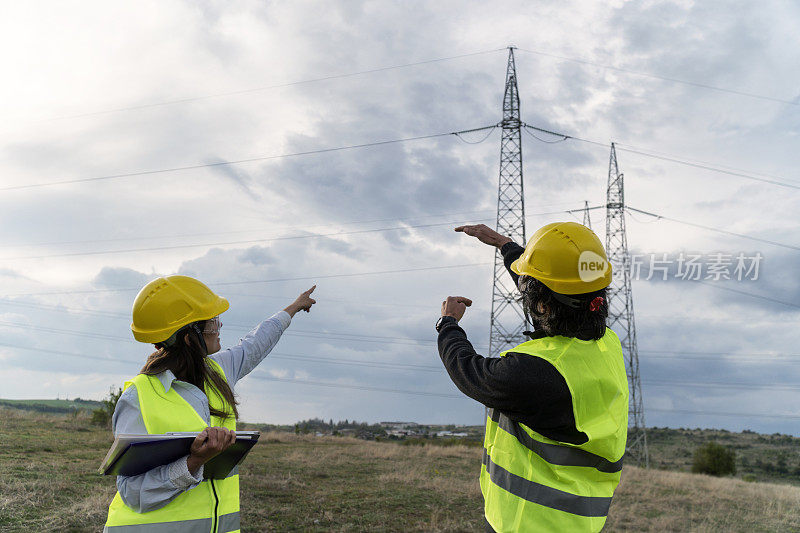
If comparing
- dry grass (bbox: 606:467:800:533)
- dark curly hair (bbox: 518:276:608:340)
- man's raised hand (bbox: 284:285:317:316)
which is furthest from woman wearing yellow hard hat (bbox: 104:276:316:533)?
dry grass (bbox: 606:467:800:533)

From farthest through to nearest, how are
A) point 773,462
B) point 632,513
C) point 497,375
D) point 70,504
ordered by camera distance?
point 773,462
point 632,513
point 70,504
point 497,375

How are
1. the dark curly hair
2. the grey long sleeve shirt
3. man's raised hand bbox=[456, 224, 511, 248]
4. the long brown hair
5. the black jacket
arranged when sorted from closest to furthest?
the black jacket → the grey long sleeve shirt → the dark curly hair → the long brown hair → man's raised hand bbox=[456, 224, 511, 248]

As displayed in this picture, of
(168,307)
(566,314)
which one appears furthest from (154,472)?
(566,314)

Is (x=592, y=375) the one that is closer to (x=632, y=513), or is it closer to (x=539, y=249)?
(x=539, y=249)

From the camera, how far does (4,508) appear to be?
8234 millimetres

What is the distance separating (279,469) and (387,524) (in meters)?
5.28

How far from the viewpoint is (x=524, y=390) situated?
252cm

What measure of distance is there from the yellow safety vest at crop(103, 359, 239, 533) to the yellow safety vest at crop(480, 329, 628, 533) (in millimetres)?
1422

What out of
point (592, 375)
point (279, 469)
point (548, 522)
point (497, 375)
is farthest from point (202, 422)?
point (279, 469)

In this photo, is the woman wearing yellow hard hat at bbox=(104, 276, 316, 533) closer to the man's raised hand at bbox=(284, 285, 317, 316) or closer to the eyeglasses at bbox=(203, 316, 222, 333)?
the eyeglasses at bbox=(203, 316, 222, 333)

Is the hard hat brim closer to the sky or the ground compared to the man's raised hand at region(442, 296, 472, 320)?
closer to the ground

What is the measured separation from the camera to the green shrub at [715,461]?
30.6 metres

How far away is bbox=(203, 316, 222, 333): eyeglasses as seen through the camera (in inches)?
125

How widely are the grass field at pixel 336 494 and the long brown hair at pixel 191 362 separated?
654 centimetres
